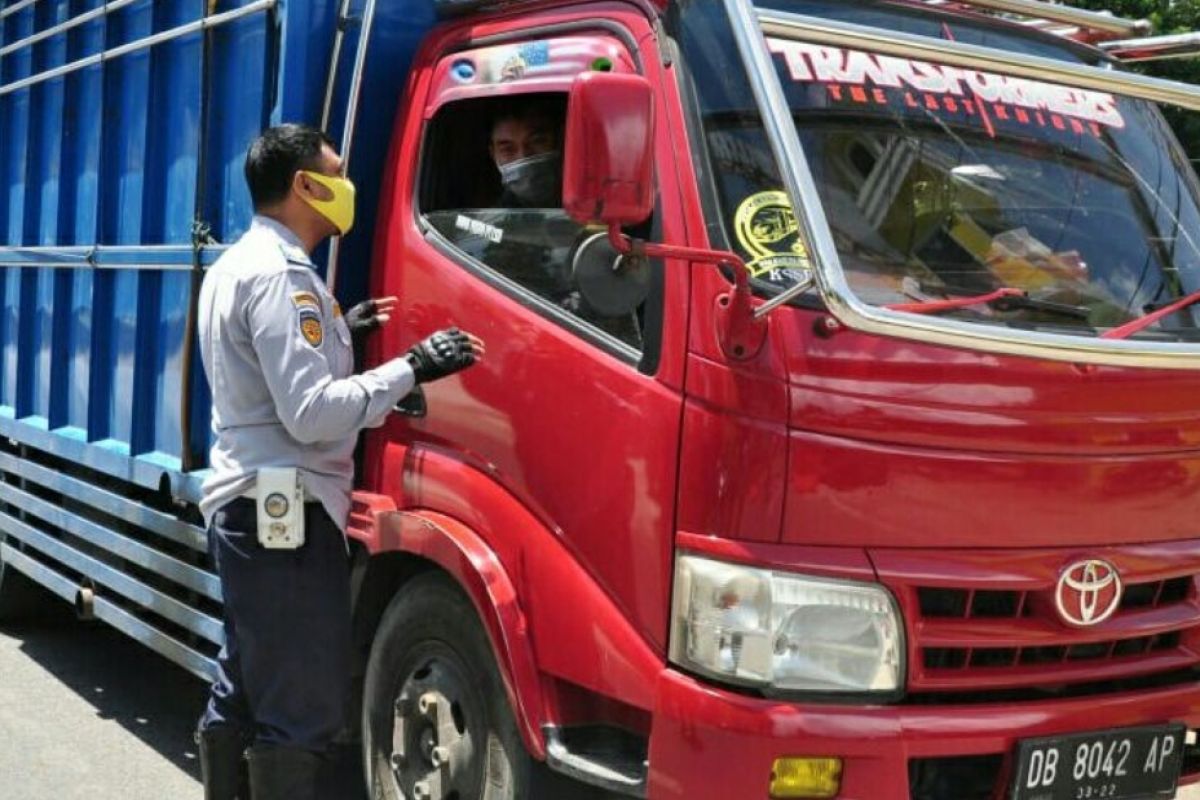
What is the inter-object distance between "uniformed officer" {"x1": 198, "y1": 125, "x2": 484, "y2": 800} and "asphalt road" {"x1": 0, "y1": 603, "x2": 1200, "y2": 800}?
50.1 inches

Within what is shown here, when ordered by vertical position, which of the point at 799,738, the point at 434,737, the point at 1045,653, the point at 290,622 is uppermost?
the point at 1045,653

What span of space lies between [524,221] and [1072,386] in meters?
1.37

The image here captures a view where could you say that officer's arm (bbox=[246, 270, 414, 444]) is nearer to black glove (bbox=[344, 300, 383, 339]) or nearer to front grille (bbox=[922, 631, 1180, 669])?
black glove (bbox=[344, 300, 383, 339])

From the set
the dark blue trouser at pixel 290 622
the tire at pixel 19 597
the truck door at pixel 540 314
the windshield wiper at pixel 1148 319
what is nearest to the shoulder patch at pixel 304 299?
the truck door at pixel 540 314

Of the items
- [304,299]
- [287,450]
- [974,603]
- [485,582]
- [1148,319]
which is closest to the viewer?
[974,603]

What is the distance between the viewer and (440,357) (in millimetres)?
3188

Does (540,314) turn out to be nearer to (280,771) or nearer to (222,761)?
(280,771)

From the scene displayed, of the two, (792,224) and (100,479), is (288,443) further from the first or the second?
(100,479)

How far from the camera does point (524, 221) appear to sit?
11.2ft

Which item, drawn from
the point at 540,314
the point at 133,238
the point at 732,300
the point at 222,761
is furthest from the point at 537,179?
the point at 133,238

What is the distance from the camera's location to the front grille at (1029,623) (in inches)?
106

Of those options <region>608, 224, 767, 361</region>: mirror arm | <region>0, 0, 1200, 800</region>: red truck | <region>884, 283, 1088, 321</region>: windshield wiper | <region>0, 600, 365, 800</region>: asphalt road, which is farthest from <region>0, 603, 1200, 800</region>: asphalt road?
<region>608, 224, 767, 361</region>: mirror arm

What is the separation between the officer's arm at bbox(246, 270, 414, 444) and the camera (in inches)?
125

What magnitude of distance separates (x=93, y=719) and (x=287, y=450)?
256cm
